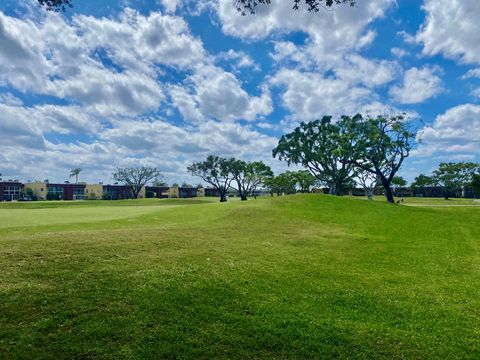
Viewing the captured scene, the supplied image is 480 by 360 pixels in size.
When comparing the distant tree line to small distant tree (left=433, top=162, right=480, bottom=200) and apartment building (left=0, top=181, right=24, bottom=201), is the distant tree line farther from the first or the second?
apartment building (left=0, top=181, right=24, bottom=201)

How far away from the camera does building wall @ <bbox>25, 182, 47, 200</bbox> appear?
4304 inches

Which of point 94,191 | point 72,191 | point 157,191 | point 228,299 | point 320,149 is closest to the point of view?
point 228,299

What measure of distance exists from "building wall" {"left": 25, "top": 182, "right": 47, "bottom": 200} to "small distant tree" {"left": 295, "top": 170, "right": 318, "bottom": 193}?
8158 cm

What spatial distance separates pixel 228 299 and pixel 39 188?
399 ft

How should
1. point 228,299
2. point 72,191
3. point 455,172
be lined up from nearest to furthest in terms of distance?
point 228,299 < point 455,172 < point 72,191

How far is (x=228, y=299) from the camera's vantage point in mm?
7719

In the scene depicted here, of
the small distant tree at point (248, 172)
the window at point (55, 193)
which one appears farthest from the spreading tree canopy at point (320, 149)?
the window at point (55, 193)

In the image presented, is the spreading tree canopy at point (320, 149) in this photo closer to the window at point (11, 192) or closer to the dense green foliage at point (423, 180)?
the dense green foliage at point (423, 180)

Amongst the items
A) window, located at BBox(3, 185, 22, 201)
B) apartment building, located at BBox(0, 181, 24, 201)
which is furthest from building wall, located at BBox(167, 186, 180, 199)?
window, located at BBox(3, 185, 22, 201)

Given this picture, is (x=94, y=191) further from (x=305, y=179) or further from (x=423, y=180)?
(x=423, y=180)

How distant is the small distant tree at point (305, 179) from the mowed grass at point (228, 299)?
78.6 metres

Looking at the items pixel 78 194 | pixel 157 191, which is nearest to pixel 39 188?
pixel 78 194

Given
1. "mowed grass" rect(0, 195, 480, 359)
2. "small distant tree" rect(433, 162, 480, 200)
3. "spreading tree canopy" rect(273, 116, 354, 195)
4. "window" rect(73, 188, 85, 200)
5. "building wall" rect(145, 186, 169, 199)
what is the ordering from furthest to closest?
"building wall" rect(145, 186, 169, 199) < "window" rect(73, 188, 85, 200) < "small distant tree" rect(433, 162, 480, 200) < "spreading tree canopy" rect(273, 116, 354, 195) < "mowed grass" rect(0, 195, 480, 359)

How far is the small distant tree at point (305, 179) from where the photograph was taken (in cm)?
9314
